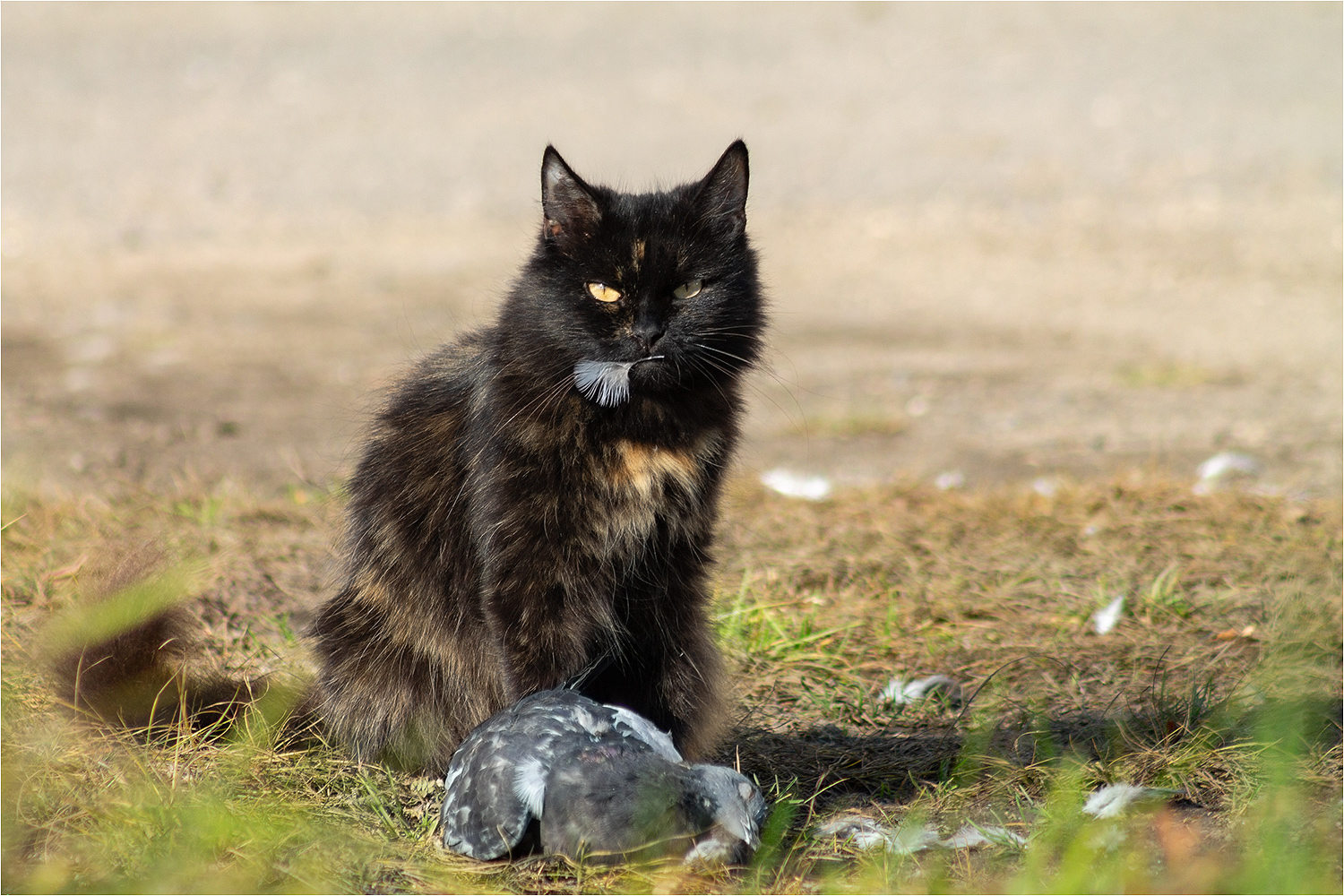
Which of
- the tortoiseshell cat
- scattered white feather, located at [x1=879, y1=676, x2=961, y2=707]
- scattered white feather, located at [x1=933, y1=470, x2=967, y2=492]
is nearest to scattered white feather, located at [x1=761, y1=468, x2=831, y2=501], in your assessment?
scattered white feather, located at [x1=933, y1=470, x2=967, y2=492]

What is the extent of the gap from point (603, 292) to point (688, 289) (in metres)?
0.20

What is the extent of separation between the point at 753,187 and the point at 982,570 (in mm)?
7224

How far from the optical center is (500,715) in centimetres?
254

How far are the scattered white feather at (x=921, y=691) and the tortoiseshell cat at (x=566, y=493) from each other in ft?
2.53

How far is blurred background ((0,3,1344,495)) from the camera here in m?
6.48

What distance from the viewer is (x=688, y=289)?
2.73 m

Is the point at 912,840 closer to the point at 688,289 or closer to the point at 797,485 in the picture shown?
the point at 688,289

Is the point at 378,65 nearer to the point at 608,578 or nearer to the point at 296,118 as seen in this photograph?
the point at 296,118

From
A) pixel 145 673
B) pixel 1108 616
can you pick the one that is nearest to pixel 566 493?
pixel 145 673

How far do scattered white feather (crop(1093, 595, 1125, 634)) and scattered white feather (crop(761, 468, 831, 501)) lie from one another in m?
1.56

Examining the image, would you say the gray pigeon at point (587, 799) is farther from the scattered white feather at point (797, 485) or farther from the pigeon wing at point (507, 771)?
the scattered white feather at point (797, 485)

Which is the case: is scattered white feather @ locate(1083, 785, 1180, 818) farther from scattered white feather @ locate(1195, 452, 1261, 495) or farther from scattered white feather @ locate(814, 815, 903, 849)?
scattered white feather @ locate(1195, 452, 1261, 495)

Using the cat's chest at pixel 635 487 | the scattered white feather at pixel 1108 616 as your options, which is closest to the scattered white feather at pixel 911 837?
the cat's chest at pixel 635 487

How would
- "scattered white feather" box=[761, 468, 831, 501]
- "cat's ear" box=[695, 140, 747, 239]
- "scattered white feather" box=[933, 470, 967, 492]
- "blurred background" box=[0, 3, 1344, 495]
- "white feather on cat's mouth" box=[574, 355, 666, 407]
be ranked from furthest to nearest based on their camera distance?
1. "blurred background" box=[0, 3, 1344, 495]
2. "scattered white feather" box=[933, 470, 967, 492]
3. "scattered white feather" box=[761, 468, 831, 501]
4. "cat's ear" box=[695, 140, 747, 239]
5. "white feather on cat's mouth" box=[574, 355, 666, 407]
